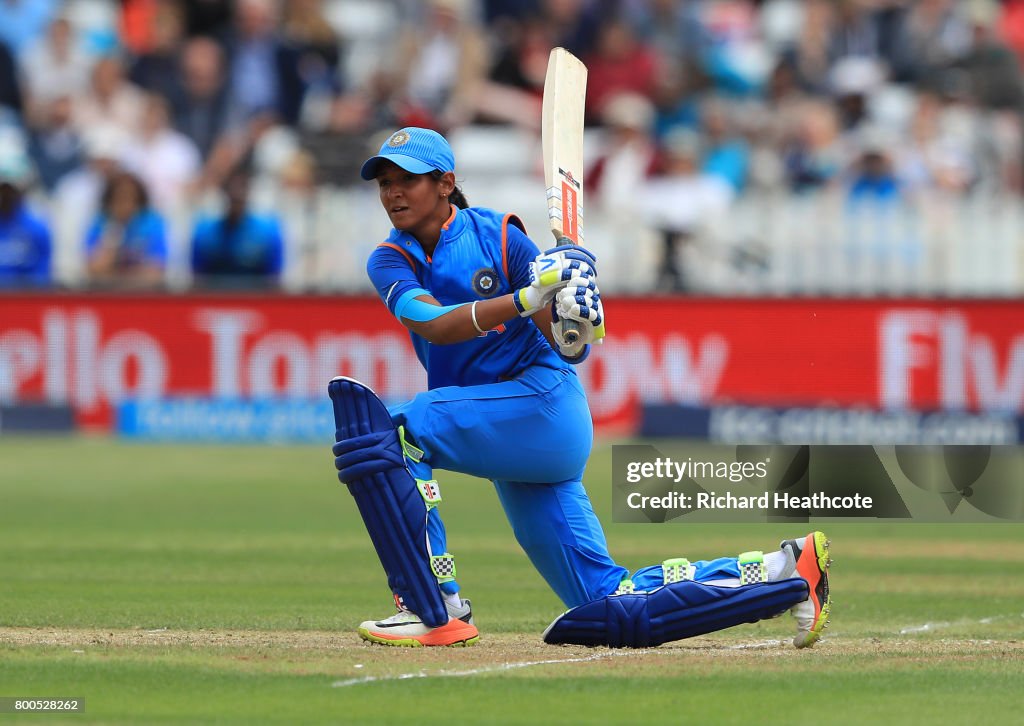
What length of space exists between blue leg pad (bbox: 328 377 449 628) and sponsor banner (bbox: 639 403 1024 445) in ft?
30.8

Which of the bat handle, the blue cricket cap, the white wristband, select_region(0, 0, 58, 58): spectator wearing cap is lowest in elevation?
the bat handle

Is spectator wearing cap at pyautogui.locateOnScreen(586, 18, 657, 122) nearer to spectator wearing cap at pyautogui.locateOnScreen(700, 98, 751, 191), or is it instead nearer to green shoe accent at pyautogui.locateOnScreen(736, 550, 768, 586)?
spectator wearing cap at pyautogui.locateOnScreen(700, 98, 751, 191)

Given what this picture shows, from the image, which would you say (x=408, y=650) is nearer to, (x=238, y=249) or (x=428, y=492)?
(x=428, y=492)

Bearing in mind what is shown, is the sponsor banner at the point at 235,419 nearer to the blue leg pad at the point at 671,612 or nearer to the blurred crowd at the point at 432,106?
the blurred crowd at the point at 432,106

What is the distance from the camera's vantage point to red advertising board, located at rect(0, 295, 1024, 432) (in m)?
15.9

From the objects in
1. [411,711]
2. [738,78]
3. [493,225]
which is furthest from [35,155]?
[411,711]

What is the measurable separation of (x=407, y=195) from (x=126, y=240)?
9.97 metres

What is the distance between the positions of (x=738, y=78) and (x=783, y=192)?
239 centimetres

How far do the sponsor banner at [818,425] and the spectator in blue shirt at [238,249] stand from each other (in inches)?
136

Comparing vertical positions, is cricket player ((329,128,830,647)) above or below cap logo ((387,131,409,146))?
below

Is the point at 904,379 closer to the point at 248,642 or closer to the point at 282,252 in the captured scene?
the point at 282,252

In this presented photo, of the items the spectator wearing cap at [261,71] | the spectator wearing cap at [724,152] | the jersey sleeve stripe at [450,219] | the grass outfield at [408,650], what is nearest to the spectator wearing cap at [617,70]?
the spectator wearing cap at [724,152]

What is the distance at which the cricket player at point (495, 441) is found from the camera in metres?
6.18

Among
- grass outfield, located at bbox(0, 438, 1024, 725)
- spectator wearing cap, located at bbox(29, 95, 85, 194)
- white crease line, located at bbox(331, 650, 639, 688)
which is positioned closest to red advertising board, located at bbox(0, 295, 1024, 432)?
spectator wearing cap, located at bbox(29, 95, 85, 194)
